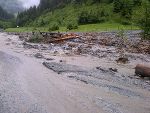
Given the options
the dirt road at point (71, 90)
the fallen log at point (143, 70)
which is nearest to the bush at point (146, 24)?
the dirt road at point (71, 90)

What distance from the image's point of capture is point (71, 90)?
17.8m

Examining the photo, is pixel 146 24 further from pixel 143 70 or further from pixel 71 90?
pixel 71 90

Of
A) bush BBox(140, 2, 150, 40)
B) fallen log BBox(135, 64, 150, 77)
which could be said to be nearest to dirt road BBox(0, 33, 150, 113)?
fallen log BBox(135, 64, 150, 77)

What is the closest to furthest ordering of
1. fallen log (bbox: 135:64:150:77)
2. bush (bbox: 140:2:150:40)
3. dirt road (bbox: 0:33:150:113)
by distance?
dirt road (bbox: 0:33:150:113), fallen log (bbox: 135:64:150:77), bush (bbox: 140:2:150:40)

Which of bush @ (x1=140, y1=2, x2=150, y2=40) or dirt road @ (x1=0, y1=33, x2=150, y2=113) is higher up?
bush @ (x1=140, y1=2, x2=150, y2=40)

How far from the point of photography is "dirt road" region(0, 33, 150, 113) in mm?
14367

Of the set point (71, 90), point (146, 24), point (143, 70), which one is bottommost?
point (71, 90)

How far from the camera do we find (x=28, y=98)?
15.9 meters

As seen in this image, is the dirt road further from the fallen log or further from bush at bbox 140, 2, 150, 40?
bush at bbox 140, 2, 150, 40

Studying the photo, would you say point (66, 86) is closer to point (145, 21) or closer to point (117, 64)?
point (117, 64)

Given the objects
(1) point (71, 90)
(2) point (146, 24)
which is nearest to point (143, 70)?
(1) point (71, 90)

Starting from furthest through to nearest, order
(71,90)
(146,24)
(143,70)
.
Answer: (146,24), (143,70), (71,90)

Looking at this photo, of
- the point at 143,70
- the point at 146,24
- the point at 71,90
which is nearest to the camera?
the point at 71,90

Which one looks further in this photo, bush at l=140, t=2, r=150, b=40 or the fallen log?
bush at l=140, t=2, r=150, b=40
